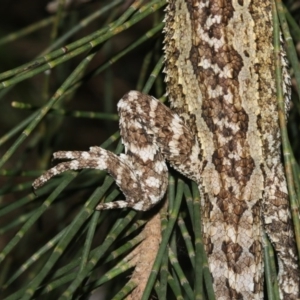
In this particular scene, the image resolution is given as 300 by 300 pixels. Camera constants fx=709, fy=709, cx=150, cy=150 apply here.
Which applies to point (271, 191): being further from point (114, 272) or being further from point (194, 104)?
point (114, 272)

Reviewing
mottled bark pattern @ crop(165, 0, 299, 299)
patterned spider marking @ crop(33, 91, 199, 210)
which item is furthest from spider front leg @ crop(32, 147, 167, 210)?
mottled bark pattern @ crop(165, 0, 299, 299)

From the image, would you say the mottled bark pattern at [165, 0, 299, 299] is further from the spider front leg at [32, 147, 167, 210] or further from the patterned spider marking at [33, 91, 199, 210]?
the spider front leg at [32, 147, 167, 210]

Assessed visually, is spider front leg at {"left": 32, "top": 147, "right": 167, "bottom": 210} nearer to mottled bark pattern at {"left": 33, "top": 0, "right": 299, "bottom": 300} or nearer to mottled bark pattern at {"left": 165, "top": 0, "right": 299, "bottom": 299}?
mottled bark pattern at {"left": 33, "top": 0, "right": 299, "bottom": 300}

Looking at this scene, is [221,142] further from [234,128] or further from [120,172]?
[120,172]

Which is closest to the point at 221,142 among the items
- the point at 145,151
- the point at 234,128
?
the point at 234,128
